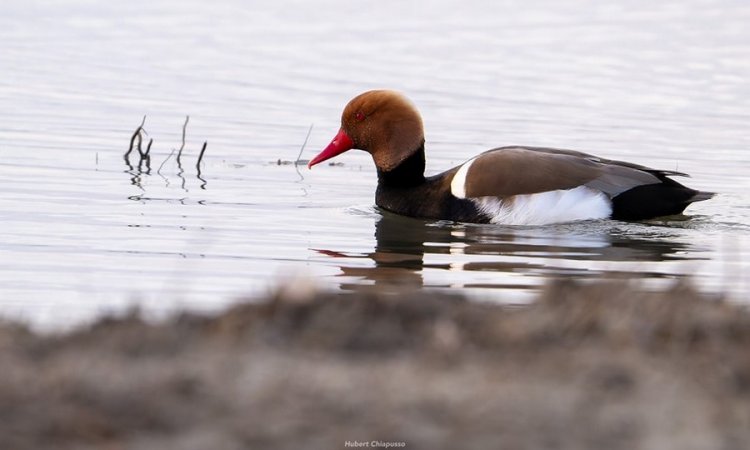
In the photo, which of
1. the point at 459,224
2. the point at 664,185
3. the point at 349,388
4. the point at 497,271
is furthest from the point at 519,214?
the point at 349,388

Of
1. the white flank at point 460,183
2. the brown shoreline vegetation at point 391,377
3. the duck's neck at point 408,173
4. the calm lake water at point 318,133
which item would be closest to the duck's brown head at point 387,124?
the duck's neck at point 408,173

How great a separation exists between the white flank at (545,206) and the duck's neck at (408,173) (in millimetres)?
899

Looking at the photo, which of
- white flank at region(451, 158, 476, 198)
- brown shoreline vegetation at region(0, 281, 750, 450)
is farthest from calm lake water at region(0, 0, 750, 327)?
brown shoreline vegetation at region(0, 281, 750, 450)

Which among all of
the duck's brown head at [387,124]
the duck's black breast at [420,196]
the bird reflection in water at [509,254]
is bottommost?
the bird reflection in water at [509,254]

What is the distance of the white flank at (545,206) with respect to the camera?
1059cm

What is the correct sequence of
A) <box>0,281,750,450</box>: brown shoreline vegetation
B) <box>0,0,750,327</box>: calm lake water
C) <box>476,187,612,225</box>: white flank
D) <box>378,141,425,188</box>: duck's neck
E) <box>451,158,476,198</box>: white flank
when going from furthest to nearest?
<box>378,141,425,188</box>: duck's neck
<box>451,158,476,198</box>: white flank
<box>476,187,612,225</box>: white flank
<box>0,0,750,327</box>: calm lake water
<box>0,281,750,450</box>: brown shoreline vegetation

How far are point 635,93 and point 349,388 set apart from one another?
13961mm

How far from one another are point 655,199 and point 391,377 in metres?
7.06

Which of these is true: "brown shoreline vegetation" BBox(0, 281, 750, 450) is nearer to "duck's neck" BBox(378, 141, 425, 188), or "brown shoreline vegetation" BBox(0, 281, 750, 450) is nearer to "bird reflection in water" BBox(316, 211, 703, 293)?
"bird reflection in water" BBox(316, 211, 703, 293)

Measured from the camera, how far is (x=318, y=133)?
14703 mm

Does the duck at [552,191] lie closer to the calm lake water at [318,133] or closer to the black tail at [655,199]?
the black tail at [655,199]

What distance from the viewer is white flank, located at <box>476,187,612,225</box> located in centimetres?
1059

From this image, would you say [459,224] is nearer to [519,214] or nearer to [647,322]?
[519,214]

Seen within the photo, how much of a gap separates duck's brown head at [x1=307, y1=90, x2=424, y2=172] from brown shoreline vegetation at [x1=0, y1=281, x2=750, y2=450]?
6.75 metres
